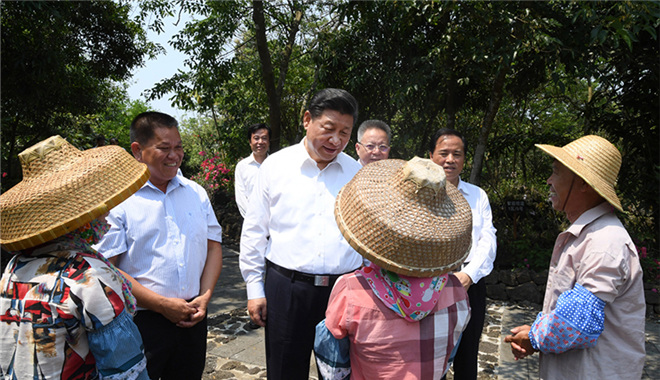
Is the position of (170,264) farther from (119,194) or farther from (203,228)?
(119,194)

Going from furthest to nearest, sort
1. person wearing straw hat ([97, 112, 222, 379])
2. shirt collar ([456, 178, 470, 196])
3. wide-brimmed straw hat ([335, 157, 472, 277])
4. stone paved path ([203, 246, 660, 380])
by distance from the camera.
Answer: stone paved path ([203, 246, 660, 380]) → shirt collar ([456, 178, 470, 196]) → person wearing straw hat ([97, 112, 222, 379]) → wide-brimmed straw hat ([335, 157, 472, 277])

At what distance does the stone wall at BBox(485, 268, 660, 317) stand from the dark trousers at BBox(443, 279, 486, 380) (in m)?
3.64

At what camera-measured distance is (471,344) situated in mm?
2617

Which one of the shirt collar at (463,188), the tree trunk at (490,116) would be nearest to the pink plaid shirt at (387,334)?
the shirt collar at (463,188)

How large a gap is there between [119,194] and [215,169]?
11.8 metres

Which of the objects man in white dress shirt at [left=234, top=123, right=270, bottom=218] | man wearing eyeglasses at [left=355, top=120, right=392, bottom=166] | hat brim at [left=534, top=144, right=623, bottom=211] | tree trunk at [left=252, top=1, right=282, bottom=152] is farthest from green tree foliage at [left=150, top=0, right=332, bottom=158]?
hat brim at [left=534, top=144, right=623, bottom=211]

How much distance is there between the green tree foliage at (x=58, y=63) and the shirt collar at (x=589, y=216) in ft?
18.2

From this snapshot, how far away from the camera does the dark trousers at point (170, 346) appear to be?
7.06ft

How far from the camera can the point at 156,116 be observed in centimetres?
230

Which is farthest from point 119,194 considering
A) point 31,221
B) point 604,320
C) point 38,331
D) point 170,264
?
point 604,320

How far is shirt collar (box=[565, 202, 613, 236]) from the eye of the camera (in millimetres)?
1801

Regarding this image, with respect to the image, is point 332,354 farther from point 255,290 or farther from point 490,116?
point 490,116

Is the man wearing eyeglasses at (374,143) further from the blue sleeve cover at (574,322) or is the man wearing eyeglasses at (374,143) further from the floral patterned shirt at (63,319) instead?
the floral patterned shirt at (63,319)

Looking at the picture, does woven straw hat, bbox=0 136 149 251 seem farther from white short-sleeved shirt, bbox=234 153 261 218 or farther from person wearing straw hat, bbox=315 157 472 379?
white short-sleeved shirt, bbox=234 153 261 218
